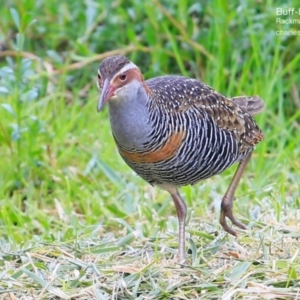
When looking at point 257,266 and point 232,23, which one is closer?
point 257,266

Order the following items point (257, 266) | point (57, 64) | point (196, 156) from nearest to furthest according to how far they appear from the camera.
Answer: point (257, 266), point (196, 156), point (57, 64)

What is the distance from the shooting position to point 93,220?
562 centimetres

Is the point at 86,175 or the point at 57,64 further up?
the point at 57,64

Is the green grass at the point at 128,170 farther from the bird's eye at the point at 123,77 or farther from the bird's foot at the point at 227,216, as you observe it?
the bird's eye at the point at 123,77

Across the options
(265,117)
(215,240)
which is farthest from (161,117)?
(265,117)

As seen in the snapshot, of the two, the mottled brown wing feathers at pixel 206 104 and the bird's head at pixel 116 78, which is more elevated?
the bird's head at pixel 116 78

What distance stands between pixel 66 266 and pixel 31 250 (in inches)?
11.7

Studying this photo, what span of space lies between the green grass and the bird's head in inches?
30.6

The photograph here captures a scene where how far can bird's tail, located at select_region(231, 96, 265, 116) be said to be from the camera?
5277 millimetres

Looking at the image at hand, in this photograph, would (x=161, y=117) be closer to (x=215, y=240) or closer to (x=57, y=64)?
(x=215, y=240)

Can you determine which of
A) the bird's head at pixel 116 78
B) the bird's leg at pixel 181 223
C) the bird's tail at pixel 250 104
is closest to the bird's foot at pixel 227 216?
the bird's leg at pixel 181 223

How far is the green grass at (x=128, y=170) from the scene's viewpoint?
4098mm

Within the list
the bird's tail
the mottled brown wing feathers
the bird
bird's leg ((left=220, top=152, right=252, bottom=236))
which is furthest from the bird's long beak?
the bird's tail

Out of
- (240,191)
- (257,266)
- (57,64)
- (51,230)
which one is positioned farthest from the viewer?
(57,64)
